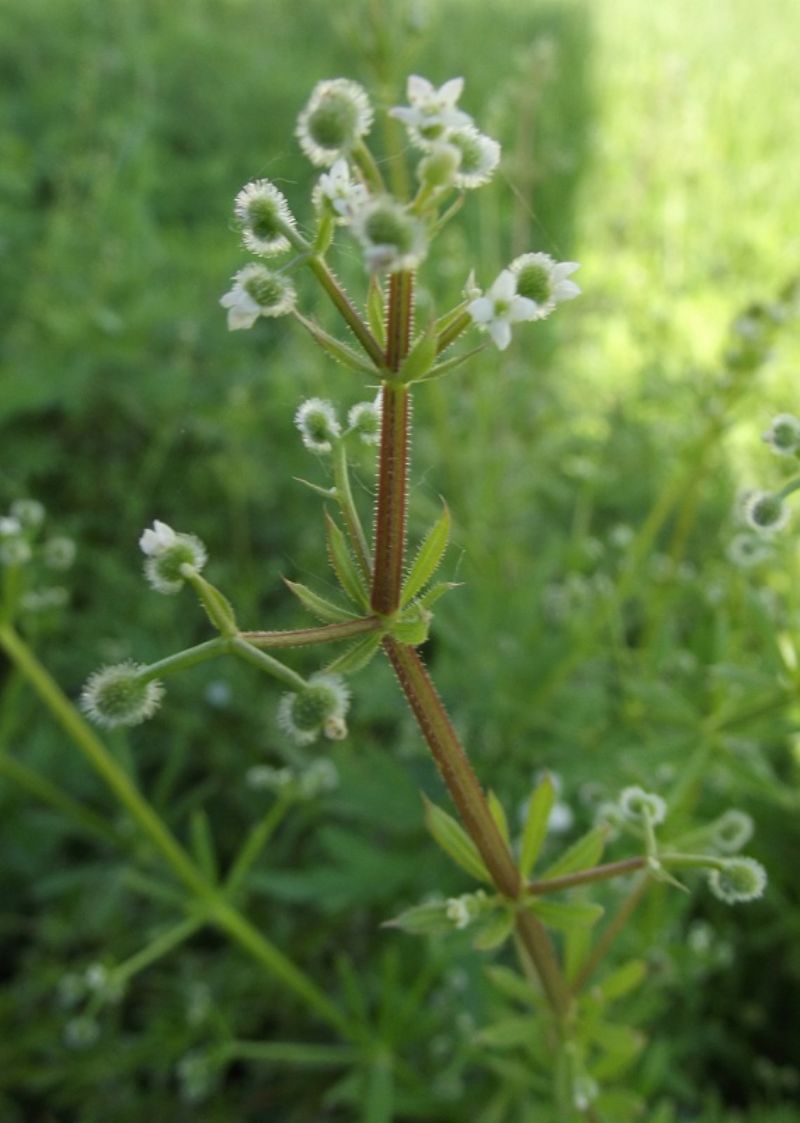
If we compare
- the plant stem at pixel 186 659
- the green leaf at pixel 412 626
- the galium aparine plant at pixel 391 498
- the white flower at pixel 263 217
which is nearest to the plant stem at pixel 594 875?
the galium aparine plant at pixel 391 498

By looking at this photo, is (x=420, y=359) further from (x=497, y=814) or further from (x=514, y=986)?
(x=514, y=986)

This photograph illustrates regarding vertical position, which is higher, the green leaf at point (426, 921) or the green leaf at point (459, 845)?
the green leaf at point (459, 845)

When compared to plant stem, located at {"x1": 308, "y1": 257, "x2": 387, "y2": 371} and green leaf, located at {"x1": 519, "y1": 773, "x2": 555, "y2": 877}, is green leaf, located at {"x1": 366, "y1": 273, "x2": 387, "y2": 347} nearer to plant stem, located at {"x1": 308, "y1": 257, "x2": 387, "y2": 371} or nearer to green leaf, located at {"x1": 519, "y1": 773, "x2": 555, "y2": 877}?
plant stem, located at {"x1": 308, "y1": 257, "x2": 387, "y2": 371}

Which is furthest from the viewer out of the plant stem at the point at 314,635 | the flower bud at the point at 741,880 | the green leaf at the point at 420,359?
the flower bud at the point at 741,880

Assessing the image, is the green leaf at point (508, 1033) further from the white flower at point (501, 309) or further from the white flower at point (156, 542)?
the white flower at point (501, 309)

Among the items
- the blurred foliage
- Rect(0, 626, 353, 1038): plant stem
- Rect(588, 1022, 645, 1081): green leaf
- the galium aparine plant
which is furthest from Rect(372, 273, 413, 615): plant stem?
Rect(0, 626, 353, 1038): plant stem

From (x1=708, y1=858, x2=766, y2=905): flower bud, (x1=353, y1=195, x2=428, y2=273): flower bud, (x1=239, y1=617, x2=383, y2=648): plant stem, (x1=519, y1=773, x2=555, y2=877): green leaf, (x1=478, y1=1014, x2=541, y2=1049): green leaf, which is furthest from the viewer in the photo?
(x1=478, y1=1014, x2=541, y2=1049): green leaf

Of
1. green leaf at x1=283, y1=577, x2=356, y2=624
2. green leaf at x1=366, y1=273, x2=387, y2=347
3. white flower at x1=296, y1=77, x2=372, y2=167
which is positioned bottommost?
green leaf at x1=283, y1=577, x2=356, y2=624
